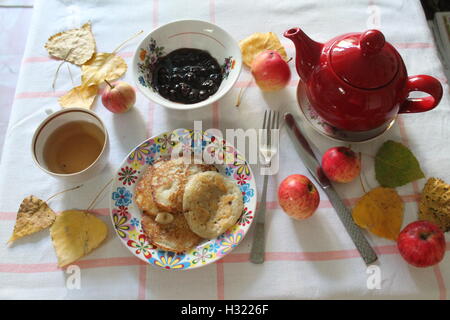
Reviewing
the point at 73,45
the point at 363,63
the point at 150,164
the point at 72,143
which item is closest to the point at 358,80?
the point at 363,63

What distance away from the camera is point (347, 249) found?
2.56ft

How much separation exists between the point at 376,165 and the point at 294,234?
0.26 meters

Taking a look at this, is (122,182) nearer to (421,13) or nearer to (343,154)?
(343,154)

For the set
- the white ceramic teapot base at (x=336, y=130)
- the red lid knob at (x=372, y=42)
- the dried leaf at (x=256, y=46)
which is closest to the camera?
the red lid knob at (x=372, y=42)

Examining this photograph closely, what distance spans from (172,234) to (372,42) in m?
0.56

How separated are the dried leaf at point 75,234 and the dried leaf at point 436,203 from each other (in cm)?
73

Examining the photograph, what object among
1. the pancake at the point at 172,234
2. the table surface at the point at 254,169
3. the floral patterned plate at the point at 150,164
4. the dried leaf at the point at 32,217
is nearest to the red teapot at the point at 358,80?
the table surface at the point at 254,169

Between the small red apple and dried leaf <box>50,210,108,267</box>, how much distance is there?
659 millimetres

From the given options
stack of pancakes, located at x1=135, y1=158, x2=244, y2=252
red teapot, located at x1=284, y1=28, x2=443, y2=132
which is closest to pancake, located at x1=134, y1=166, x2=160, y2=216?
stack of pancakes, located at x1=135, y1=158, x2=244, y2=252

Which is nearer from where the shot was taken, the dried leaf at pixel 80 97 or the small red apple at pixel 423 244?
the small red apple at pixel 423 244

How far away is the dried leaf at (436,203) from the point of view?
0.78 m

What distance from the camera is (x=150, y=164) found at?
830 mm

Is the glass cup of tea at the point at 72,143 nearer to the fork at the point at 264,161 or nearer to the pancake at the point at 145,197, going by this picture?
the pancake at the point at 145,197

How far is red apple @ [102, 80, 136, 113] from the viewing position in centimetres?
85
